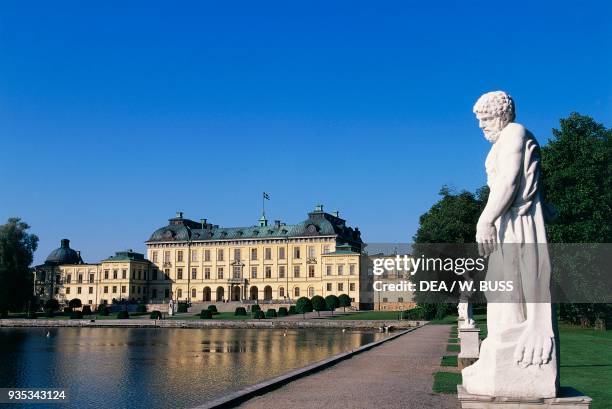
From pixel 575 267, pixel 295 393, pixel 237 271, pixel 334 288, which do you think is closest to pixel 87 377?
pixel 295 393

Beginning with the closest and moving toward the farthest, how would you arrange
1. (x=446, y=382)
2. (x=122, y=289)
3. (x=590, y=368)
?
(x=446, y=382) → (x=590, y=368) → (x=122, y=289)

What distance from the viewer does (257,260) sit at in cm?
8750

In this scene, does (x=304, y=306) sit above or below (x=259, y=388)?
below

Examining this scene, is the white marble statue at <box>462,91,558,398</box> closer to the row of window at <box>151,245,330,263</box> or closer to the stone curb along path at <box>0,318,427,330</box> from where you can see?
the stone curb along path at <box>0,318,427,330</box>

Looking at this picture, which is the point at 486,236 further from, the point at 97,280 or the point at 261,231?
the point at 97,280

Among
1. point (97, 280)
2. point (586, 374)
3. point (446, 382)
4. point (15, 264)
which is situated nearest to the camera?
point (446, 382)

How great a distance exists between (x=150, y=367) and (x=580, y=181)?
777 inches

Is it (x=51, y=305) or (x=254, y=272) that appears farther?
(x=254, y=272)

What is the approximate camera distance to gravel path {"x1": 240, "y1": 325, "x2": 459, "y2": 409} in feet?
31.7

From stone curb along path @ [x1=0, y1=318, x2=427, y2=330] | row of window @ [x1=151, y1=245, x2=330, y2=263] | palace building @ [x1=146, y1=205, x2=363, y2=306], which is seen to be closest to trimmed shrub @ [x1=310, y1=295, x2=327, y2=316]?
stone curb along path @ [x1=0, y1=318, x2=427, y2=330]

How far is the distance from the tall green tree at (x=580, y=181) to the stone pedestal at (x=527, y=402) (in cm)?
2353

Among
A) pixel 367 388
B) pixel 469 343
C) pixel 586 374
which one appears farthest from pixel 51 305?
pixel 586 374

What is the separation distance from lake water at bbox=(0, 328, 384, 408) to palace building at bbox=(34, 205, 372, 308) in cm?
5160

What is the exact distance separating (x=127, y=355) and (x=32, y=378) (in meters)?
6.90
